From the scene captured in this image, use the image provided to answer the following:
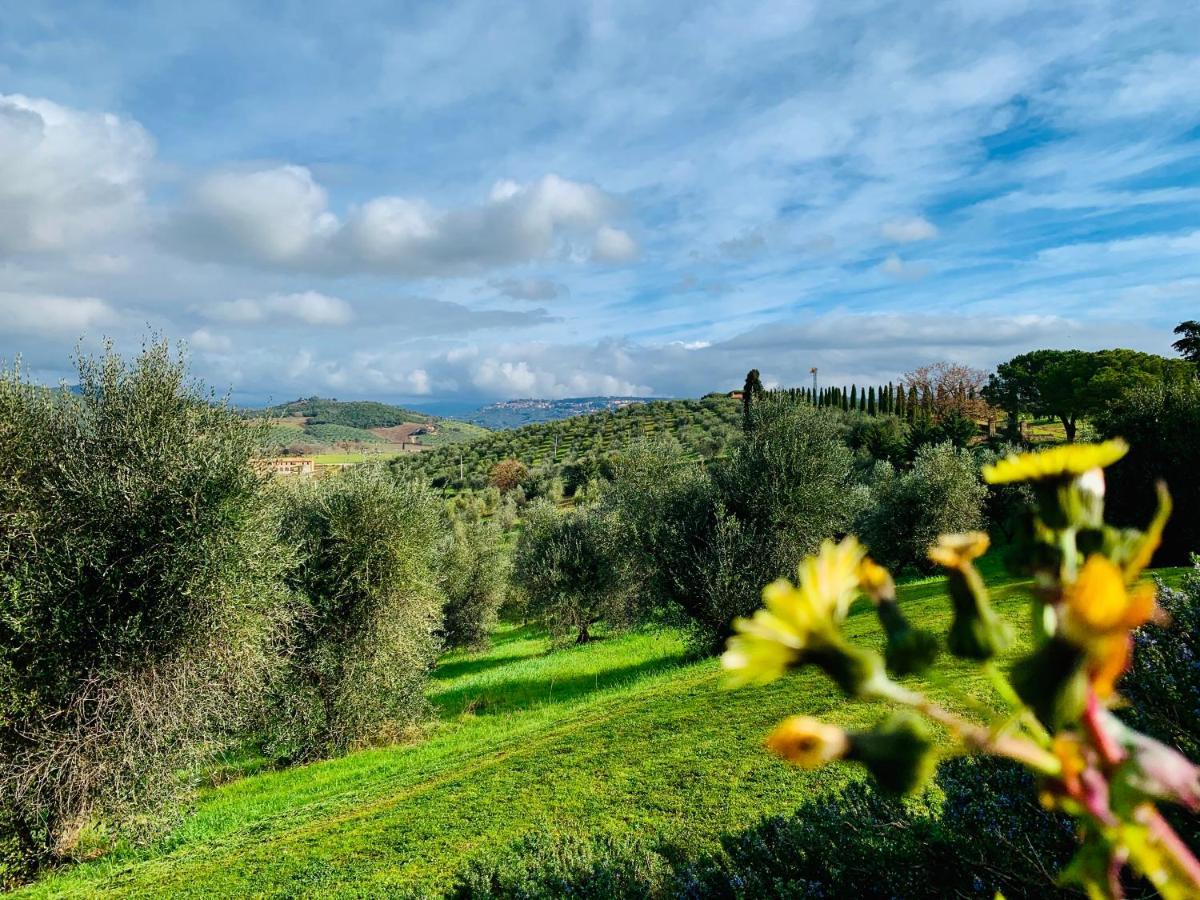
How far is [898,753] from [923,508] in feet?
117

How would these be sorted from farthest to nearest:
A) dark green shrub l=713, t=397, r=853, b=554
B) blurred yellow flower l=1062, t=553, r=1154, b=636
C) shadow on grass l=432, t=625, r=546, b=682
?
shadow on grass l=432, t=625, r=546, b=682, dark green shrub l=713, t=397, r=853, b=554, blurred yellow flower l=1062, t=553, r=1154, b=636

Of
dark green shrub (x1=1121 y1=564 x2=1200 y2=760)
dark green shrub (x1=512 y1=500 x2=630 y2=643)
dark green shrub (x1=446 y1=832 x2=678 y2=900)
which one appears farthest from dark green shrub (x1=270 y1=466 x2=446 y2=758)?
dark green shrub (x1=1121 y1=564 x2=1200 y2=760)

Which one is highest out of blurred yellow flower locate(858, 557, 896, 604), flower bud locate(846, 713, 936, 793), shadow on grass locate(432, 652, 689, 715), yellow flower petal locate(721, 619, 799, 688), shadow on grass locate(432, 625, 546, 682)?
blurred yellow flower locate(858, 557, 896, 604)

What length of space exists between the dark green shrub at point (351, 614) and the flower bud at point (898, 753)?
18.8 m

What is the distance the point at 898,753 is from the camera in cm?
72

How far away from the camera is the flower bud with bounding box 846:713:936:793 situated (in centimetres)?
70

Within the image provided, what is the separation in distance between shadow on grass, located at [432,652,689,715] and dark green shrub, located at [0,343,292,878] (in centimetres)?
1105

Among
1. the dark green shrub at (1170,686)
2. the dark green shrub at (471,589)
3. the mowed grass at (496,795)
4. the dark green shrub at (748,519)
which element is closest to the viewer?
the dark green shrub at (1170,686)

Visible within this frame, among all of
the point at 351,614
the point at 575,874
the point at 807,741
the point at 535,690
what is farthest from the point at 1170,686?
the point at 535,690

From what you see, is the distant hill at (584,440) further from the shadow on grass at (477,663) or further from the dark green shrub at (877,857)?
the dark green shrub at (877,857)

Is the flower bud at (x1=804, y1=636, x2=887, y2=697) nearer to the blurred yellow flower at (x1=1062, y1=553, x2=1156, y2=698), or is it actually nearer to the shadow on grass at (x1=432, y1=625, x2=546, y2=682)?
the blurred yellow flower at (x1=1062, y1=553, x2=1156, y2=698)

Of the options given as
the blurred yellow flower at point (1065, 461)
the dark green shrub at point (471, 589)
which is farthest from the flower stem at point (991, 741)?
the dark green shrub at point (471, 589)

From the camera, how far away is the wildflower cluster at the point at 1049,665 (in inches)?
22.0

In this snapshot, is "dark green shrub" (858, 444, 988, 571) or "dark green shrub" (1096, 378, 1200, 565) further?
"dark green shrub" (858, 444, 988, 571)
